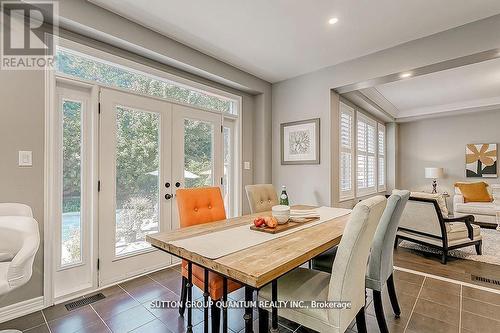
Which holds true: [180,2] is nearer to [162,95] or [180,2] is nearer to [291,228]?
[162,95]

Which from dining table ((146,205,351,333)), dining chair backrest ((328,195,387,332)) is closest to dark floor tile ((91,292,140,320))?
dining table ((146,205,351,333))

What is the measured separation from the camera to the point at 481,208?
5.04m

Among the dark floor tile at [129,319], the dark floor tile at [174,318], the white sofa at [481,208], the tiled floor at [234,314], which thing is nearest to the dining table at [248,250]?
the dark floor tile at [174,318]

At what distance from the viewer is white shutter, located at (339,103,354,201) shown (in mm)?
4469

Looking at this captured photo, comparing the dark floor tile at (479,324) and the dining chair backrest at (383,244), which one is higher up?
the dining chair backrest at (383,244)

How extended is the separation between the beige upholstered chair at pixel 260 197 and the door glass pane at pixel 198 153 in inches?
37.9

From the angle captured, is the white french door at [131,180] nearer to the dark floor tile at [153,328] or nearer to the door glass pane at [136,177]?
the door glass pane at [136,177]

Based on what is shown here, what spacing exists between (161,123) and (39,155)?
48.0 inches

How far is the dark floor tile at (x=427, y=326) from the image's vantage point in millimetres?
1846

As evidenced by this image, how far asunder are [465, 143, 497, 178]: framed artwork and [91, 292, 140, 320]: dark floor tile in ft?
23.3

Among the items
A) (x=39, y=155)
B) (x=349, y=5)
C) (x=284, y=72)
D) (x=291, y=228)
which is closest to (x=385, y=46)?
(x=349, y=5)

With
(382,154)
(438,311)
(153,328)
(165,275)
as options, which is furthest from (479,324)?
(382,154)

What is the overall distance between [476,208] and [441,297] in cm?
399

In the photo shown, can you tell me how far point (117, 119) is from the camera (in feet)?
8.81
